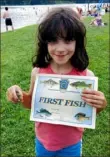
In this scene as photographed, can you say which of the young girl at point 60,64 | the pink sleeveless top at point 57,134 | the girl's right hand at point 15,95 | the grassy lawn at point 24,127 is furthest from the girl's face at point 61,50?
the grassy lawn at point 24,127

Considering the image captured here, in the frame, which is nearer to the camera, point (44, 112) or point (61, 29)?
point (61, 29)

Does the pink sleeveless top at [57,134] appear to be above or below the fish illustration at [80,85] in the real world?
below

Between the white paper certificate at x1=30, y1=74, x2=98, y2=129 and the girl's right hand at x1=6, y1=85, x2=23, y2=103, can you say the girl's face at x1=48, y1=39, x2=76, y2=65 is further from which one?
the girl's right hand at x1=6, y1=85, x2=23, y2=103

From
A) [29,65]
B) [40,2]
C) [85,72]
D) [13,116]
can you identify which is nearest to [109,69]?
[29,65]

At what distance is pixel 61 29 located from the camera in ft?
5.45

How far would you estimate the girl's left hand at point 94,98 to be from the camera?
1603mm

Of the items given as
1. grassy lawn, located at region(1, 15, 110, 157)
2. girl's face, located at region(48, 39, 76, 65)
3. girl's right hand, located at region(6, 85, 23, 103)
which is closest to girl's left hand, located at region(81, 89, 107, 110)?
girl's face, located at region(48, 39, 76, 65)

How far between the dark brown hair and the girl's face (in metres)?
0.02

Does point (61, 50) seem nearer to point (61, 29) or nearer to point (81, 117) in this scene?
point (61, 29)

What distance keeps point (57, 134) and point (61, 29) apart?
0.57 metres

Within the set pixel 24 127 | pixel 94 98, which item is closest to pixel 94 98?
pixel 94 98

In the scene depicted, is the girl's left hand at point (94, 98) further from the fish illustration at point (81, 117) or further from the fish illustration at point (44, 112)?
the fish illustration at point (44, 112)

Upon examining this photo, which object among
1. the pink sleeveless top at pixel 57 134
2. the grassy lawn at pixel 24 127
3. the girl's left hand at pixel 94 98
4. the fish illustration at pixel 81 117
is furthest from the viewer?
the grassy lawn at pixel 24 127

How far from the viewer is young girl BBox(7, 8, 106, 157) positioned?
167 cm
